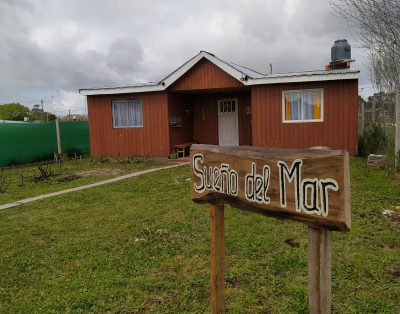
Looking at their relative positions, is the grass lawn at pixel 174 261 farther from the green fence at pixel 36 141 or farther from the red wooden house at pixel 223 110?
the green fence at pixel 36 141

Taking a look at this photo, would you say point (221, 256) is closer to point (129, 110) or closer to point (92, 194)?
point (92, 194)

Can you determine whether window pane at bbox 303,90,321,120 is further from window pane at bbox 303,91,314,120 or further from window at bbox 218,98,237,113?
window at bbox 218,98,237,113

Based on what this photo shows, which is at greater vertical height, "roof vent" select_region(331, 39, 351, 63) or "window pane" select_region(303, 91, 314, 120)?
"roof vent" select_region(331, 39, 351, 63)

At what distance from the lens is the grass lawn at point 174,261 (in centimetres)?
314

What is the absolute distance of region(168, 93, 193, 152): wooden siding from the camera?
44.7ft

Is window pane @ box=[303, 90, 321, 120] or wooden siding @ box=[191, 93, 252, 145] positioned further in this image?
wooden siding @ box=[191, 93, 252, 145]

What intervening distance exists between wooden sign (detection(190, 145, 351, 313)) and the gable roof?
9666 mm

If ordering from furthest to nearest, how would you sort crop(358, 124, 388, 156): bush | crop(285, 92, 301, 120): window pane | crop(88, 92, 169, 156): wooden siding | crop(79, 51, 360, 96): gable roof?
crop(88, 92, 169, 156): wooden siding → crop(285, 92, 301, 120): window pane → crop(79, 51, 360, 96): gable roof → crop(358, 124, 388, 156): bush

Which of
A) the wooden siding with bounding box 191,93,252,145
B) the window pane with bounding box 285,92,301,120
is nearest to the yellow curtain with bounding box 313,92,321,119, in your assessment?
the window pane with bounding box 285,92,301,120

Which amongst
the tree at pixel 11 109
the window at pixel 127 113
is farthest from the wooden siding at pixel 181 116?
the tree at pixel 11 109

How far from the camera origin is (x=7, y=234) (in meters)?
5.24

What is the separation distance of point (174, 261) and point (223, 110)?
37.1 ft

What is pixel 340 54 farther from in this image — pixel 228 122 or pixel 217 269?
pixel 217 269

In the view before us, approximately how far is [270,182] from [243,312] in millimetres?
1474
